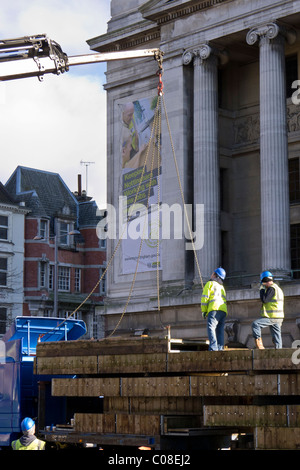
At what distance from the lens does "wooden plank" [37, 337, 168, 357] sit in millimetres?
16047

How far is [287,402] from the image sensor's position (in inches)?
574

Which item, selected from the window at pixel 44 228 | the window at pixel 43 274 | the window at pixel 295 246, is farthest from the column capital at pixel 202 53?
the window at pixel 44 228

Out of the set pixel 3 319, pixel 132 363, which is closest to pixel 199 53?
pixel 132 363

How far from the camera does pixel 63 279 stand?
3157 inches

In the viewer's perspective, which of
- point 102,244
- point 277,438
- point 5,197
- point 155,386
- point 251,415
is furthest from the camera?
point 102,244

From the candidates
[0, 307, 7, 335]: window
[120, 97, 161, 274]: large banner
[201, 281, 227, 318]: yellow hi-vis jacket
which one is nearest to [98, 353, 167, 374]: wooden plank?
[201, 281, 227, 318]: yellow hi-vis jacket

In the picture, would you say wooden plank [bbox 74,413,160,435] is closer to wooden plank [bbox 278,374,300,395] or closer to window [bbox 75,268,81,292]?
wooden plank [bbox 278,374,300,395]

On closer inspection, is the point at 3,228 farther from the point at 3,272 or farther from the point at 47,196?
the point at 47,196

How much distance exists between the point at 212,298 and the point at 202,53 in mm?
24855

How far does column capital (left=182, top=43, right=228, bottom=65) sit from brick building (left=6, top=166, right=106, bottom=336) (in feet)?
116

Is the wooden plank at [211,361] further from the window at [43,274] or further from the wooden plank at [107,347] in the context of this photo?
the window at [43,274]

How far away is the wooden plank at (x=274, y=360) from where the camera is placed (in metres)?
14.0

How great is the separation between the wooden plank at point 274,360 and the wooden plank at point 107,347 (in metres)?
2.11

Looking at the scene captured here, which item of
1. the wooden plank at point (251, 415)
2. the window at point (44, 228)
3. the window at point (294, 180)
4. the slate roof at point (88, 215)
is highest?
the slate roof at point (88, 215)
